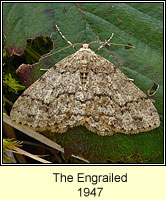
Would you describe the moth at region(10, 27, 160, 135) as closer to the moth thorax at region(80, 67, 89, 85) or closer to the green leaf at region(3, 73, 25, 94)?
the moth thorax at region(80, 67, 89, 85)

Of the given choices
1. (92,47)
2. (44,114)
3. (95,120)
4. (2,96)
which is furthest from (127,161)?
(2,96)

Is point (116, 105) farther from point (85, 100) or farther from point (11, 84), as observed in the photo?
point (11, 84)

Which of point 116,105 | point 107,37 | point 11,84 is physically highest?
point 107,37

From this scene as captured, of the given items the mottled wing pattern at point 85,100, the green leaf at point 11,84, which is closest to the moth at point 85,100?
the mottled wing pattern at point 85,100

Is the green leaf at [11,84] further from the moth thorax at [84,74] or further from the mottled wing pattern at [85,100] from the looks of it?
the moth thorax at [84,74]

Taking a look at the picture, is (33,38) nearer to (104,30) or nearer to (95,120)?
(104,30)

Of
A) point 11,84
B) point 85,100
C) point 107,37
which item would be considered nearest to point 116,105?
point 85,100

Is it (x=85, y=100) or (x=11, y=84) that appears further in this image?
(x=11, y=84)

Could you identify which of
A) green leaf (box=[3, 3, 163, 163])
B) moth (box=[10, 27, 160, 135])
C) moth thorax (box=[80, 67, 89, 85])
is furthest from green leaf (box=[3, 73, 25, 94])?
moth thorax (box=[80, 67, 89, 85])
